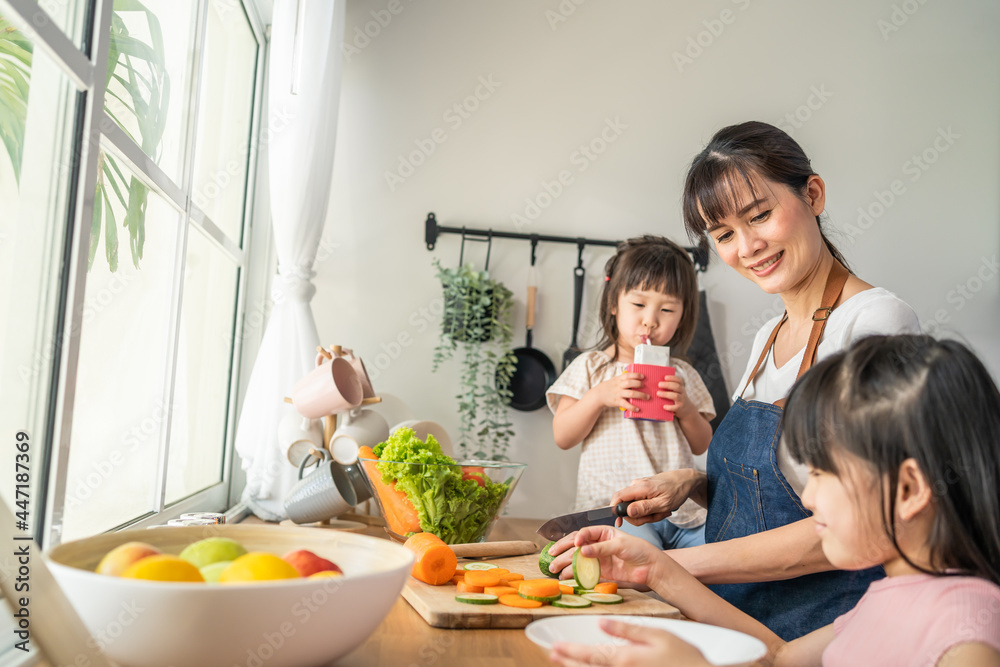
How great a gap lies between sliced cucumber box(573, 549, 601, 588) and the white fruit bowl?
37 cm

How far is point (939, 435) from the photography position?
1.89 feet

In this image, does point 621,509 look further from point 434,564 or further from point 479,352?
point 479,352

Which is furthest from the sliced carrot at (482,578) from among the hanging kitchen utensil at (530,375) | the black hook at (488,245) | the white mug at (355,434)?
the black hook at (488,245)

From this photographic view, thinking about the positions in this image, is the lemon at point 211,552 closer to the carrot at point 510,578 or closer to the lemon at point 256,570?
the lemon at point 256,570

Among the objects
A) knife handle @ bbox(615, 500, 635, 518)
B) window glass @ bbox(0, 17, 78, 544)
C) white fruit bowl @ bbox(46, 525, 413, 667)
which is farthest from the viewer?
knife handle @ bbox(615, 500, 635, 518)

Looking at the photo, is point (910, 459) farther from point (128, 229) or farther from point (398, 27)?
point (398, 27)

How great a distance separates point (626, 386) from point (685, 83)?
4.38 feet

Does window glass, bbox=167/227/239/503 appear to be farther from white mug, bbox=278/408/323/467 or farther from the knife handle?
the knife handle

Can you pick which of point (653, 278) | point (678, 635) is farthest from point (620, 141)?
point (678, 635)

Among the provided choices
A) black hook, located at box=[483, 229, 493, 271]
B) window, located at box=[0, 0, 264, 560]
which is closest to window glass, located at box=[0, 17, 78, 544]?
window, located at box=[0, 0, 264, 560]

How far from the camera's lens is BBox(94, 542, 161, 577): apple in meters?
0.50

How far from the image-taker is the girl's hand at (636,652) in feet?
1.69

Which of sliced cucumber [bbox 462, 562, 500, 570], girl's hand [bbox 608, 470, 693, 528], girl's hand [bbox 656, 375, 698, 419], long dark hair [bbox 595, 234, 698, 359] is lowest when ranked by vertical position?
sliced cucumber [bbox 462, 562, 500, 570]

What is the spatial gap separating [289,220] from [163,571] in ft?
4.55
